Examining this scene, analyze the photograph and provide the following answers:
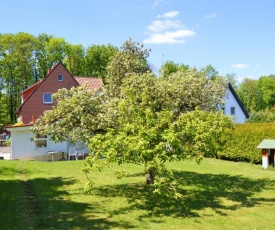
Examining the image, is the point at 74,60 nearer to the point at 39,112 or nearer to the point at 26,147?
the point at 39,112

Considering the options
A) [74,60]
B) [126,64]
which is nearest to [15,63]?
[74,60]

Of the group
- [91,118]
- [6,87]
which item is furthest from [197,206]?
[6,87]

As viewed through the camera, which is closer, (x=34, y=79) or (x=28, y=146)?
(x=28, y=146)

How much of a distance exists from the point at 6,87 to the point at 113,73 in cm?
5636

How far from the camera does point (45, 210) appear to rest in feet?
39.3

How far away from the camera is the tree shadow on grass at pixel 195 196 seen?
40.3 ft

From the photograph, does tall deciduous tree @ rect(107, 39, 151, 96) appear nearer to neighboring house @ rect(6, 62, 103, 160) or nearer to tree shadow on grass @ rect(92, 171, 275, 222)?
tree shadow on grass @ rect(92, 171, 275, 222)

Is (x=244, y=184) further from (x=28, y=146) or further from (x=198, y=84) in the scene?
(x=28, y=146)

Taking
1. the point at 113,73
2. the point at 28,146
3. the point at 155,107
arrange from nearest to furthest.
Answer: the point at 155,107, the point at 113,73, the point at 28,146

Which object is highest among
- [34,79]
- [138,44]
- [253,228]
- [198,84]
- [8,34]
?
[8,34]

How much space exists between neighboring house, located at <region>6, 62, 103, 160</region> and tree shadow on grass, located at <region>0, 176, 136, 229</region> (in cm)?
1488

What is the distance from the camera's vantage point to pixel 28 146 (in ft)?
102

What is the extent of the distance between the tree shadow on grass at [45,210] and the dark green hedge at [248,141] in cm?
1374

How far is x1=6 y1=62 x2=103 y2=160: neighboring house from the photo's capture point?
100 ft
